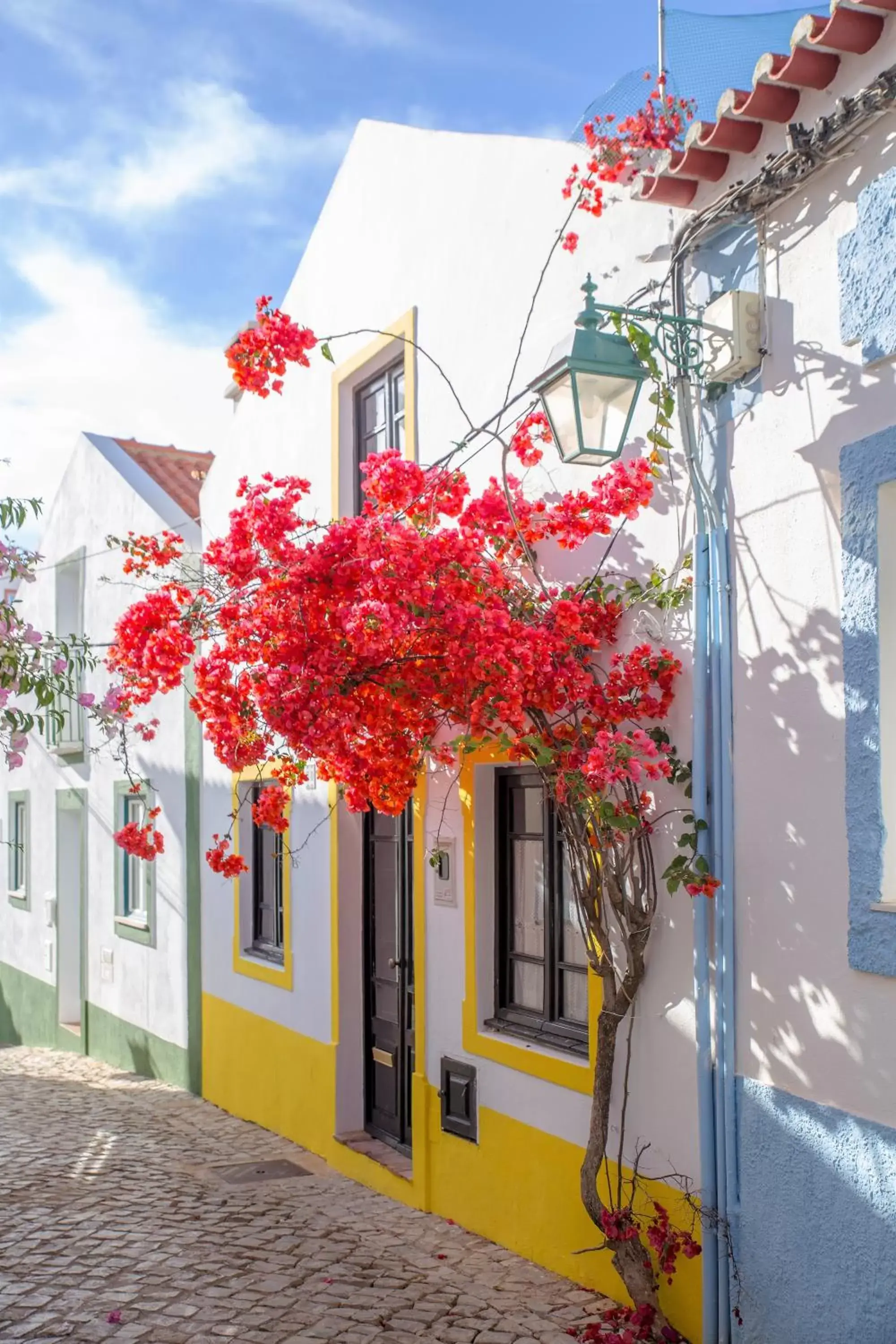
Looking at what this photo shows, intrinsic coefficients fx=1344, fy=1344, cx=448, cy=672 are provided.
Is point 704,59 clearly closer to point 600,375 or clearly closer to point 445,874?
point 600,375

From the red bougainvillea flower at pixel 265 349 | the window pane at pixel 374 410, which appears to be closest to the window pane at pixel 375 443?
the window pane at pixel 374 410

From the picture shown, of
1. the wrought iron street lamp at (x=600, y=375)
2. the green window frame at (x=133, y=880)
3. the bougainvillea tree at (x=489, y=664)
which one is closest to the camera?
the wrought iron street lamp at (x=600, y=375)

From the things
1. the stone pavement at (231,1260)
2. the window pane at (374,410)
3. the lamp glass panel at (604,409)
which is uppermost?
the window pane at (374,410)

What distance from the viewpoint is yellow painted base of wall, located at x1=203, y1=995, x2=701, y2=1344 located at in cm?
558

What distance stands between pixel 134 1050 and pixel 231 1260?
6.39m

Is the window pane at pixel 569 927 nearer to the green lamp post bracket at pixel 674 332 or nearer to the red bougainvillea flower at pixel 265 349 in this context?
the green lamp post bracket at pixel 674 332

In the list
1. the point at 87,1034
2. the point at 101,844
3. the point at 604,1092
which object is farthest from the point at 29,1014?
the point at 604,1092

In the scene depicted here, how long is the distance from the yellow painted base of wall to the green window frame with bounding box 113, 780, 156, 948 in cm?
237

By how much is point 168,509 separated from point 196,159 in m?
5.81

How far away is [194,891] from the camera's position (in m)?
11.1

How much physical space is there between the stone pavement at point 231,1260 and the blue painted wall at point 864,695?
2.23 metres

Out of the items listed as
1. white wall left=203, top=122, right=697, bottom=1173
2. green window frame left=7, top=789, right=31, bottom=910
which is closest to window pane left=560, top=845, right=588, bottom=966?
white wall left=203, top=122, right=697, bottom=1173

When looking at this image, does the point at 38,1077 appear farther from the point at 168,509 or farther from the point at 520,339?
the point at 520,339

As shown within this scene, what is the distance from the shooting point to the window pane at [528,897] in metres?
6.48
